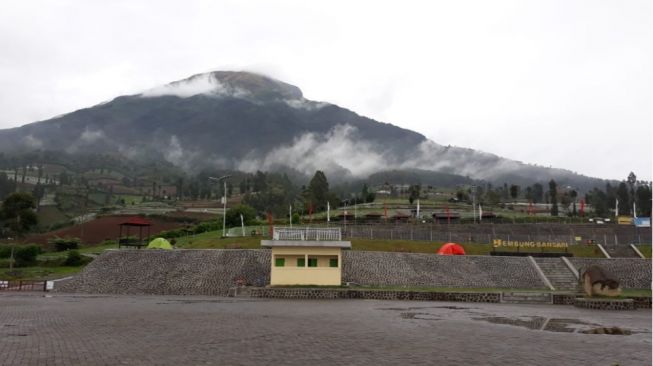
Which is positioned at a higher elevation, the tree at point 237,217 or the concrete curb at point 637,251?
the tree at point 237,217

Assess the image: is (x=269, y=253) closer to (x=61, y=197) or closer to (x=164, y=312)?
(x=164, y=312)

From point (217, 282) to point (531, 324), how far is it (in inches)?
902

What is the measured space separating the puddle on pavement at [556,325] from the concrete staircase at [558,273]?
61.7ft

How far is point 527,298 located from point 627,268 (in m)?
17.0

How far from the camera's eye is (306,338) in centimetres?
1383

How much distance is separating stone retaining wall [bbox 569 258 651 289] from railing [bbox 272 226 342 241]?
19235mm

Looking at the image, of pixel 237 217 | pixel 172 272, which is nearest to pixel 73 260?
pixel 172 272

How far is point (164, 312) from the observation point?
2075 centimetres

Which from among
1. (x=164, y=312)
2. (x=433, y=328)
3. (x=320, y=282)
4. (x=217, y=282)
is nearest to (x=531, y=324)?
(x=433, y=328)

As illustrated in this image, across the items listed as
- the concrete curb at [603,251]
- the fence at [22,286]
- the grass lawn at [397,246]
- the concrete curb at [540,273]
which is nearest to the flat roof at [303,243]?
the grass lawn at [397,246]

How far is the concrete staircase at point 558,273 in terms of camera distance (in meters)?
38.2

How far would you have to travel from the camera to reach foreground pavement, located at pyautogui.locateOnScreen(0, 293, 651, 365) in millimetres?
11016

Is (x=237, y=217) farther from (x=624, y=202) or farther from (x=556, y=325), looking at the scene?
(x=624, y=202)

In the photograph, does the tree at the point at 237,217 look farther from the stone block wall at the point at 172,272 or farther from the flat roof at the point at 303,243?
the flat roof at the point at 303,243
